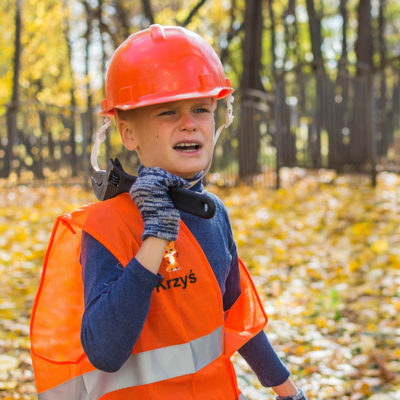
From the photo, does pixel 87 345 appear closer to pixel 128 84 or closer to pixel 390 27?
pixel 128 84

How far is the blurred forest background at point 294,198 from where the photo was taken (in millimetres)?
Answer: 3996

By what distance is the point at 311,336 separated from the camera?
14.1 feet

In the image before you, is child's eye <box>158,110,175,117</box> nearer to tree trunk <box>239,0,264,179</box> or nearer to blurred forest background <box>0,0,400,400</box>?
blurred forest background <box>0,0,400,400</box>

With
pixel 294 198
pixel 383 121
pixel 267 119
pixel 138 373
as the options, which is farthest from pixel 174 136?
pixel 267 119

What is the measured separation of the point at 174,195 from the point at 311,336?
10.7 feet

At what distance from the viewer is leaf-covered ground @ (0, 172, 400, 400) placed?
3666 mm

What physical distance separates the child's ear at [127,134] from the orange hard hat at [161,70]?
2.2 inches

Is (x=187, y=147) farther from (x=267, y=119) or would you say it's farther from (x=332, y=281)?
(x=267, y=119)

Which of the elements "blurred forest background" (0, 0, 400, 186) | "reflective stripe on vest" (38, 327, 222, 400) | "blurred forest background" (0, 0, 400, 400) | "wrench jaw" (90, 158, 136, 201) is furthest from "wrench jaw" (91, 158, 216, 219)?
"blurred forest background" (0, 0, 400, 186)

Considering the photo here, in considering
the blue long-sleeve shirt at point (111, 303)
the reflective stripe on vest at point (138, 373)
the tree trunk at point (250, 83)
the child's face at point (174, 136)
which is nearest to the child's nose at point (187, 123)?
the child's face at point (174, 136)

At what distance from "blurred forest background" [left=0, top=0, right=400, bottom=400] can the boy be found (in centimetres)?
207

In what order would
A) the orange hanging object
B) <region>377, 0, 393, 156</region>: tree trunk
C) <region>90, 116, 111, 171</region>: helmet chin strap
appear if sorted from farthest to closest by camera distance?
<region>377, 0, 393, 156</region>: tree trunk
<region>90, 116, 111, 171</region>: helmet chin strap
the orange hanging object

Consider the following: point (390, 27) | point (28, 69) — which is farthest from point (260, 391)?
point (390, 27)

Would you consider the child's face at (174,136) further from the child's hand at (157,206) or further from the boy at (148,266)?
the child's hand at (157,206)
